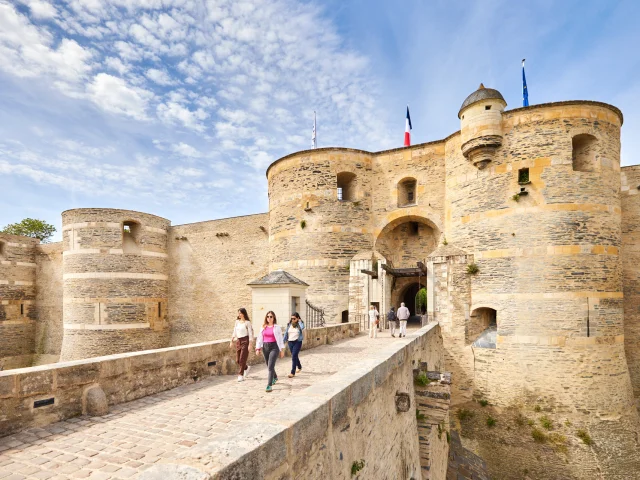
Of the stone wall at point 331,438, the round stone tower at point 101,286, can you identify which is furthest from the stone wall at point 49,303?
the stone wall at point 331,438

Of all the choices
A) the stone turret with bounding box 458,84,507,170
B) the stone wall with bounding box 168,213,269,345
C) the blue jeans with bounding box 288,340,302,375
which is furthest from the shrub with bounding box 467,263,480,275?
the stone wall with bounding box 168,213,269,345

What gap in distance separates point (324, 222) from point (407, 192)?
13.9ft

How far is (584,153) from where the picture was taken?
500 inches

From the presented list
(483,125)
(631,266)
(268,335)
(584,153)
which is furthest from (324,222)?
(631,266)

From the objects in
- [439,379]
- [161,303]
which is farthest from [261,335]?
[161,303]

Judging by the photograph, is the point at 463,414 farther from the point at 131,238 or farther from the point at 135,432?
the point at 131,238

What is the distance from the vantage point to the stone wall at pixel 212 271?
20.8m

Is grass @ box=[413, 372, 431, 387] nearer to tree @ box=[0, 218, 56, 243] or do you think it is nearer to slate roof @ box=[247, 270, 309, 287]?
slate roof @ box=[247, 270, 309, 287]

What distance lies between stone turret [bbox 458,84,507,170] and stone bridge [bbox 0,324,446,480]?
31.2 feet

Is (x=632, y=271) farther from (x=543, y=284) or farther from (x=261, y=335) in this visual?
(x=261, y=335)

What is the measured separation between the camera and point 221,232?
2172 centimetres

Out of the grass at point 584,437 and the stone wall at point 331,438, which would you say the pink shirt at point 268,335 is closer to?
the stone wall at point 331,438

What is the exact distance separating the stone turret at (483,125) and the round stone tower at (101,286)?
1751 cm

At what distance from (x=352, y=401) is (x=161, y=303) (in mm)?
20564
